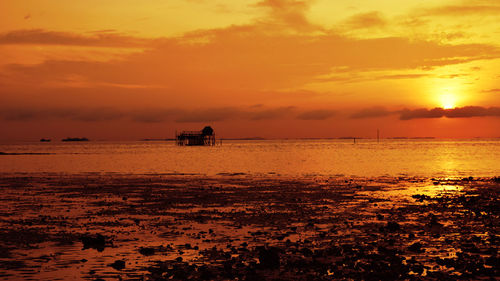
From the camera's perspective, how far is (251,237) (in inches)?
736

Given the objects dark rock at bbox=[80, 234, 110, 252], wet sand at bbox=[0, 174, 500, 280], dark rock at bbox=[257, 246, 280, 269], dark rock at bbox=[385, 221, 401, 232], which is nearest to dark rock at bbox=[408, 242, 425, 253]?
wet sand at bbox=[0, 174, 500, 280]

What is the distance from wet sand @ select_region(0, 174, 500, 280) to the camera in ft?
44.3

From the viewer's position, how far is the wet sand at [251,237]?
532 inches

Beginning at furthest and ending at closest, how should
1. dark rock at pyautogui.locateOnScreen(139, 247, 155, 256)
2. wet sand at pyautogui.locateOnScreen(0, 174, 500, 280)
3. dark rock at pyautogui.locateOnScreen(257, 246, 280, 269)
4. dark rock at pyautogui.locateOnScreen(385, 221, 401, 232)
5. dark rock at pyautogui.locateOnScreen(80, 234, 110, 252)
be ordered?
dark rock at pyautogui.locateOnScreen(385, 221, 401, 232) < dark rock at pyautogui.locateOnScreen(80, 234, 110, 252) < dark rock at pyautogui.locateOnScreen(139, 247, 155, 256) < dark rock at pyautogui.locateOnScreen(257, 246, 280, 269) < wet sand at pyautogui.locateOnScreen(0, 174, 500, 280)

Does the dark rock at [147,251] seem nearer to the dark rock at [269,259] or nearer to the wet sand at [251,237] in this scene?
the wet sand at [251,237]

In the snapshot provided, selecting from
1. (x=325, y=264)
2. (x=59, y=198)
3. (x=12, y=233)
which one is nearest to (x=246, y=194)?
(x=59, y=198)

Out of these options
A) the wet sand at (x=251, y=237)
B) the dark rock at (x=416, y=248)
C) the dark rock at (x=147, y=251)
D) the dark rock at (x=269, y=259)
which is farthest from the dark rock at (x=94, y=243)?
the dark rock at (x=416, y=248)

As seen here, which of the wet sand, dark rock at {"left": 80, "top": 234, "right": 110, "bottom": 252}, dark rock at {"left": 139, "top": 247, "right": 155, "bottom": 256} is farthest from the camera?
dark rock at {"left": 80, "top": 234, "right": 110, "bottom": 252}

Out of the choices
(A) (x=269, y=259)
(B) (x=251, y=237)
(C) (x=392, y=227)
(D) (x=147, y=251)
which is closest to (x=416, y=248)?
(C) (x=392, y=227)

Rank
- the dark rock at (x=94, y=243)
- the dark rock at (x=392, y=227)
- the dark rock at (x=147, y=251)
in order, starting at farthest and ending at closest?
the dark rock at (x=392, y=227) < the dark rock at (x=94, y=243) < the dark rock at (x=147, y=251)

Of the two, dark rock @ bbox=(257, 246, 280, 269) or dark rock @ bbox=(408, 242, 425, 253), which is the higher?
dark rock @ bbox=(257, 246, 280, 269)

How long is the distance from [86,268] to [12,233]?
23.3 ft

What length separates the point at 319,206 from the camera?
2833 centimetres

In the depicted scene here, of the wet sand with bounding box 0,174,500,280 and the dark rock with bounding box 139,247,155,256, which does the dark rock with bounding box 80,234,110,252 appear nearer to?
the wet sand with bounding box 0,174,500,280
